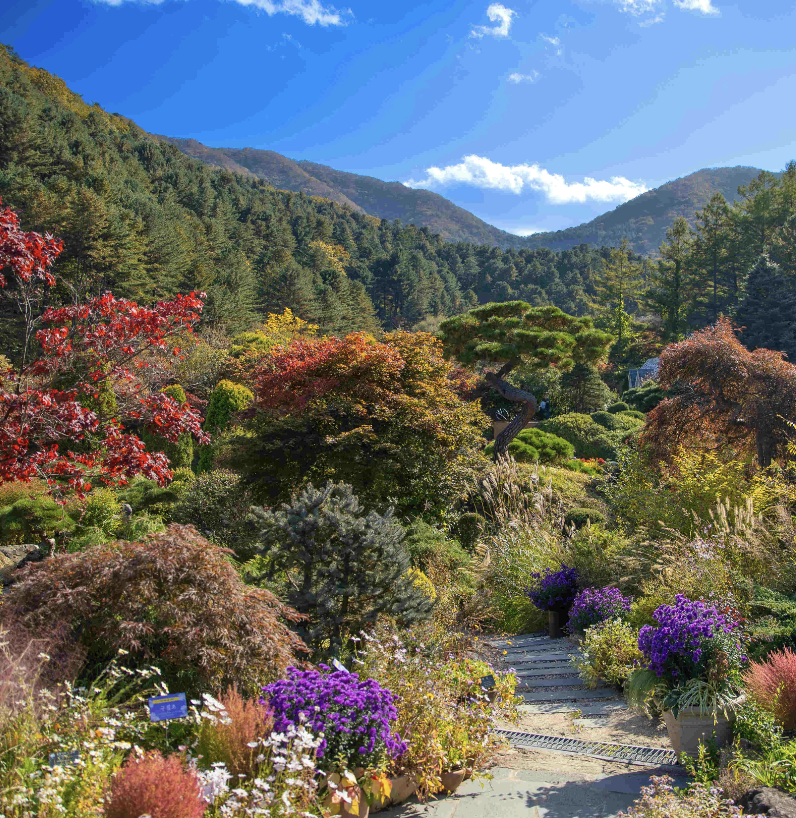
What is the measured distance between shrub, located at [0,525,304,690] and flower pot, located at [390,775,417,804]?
734 millimetres

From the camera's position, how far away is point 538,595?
20.2 feet

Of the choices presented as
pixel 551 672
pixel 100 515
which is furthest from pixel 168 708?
pixel 100 515

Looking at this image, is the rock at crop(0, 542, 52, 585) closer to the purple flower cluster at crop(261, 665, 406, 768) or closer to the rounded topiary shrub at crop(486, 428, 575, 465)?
the purple flower cluster at crop(261, 665, 406, 768)

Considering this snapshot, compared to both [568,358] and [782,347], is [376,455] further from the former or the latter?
[782,347]

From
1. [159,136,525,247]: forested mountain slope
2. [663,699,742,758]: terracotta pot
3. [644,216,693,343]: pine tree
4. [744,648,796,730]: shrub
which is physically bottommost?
[663,699,742,758]: terracotta pot

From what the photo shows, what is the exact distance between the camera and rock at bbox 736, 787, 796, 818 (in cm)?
223

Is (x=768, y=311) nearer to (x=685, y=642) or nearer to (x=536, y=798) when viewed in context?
(x=685, y=642)

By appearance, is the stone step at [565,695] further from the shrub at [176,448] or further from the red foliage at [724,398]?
the shrub at [176,448]

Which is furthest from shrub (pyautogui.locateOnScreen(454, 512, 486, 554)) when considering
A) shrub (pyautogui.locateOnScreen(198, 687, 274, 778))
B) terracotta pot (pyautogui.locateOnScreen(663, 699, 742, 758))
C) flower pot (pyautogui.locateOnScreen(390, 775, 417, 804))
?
shrub (pyautogui.locateOnScreen(198, 687, 274, 778))

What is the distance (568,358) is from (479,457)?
475 cm

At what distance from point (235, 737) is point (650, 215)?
146 m

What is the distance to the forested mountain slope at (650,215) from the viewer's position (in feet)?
406

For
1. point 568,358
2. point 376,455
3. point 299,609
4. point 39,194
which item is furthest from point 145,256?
point 299,609

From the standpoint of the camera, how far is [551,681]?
4.85 m
